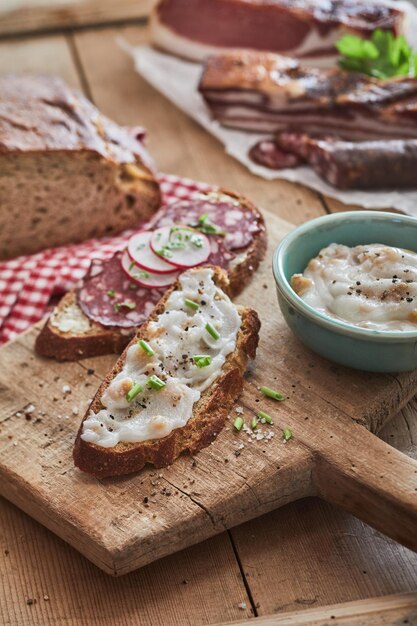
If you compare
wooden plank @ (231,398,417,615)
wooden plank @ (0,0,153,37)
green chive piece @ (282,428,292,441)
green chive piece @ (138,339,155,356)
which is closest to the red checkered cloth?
green chive piece @ (138,339,155,356)

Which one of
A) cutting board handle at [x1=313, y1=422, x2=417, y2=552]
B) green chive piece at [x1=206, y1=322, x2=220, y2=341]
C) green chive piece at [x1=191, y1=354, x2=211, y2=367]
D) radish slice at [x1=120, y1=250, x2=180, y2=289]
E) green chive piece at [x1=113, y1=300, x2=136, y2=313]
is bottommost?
cutting board handle at [x1=313, y1=422, x2=417, y2=552]

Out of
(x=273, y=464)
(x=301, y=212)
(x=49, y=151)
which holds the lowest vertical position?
(x=301, y=212)

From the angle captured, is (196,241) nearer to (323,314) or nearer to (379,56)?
(323,314)

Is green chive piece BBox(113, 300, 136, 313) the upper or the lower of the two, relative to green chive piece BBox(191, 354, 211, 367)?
lower

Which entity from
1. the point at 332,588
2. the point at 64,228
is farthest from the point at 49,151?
the point at 332,588

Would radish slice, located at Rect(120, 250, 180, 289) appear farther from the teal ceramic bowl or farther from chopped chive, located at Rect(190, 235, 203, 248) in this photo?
the teal ceramic bowl

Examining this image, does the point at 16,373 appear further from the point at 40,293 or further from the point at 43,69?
the point at 43,69
